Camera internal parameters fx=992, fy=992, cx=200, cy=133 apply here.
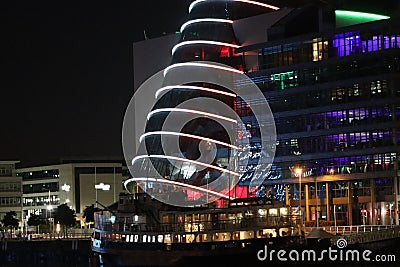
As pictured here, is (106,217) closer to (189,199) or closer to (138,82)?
(189,199)

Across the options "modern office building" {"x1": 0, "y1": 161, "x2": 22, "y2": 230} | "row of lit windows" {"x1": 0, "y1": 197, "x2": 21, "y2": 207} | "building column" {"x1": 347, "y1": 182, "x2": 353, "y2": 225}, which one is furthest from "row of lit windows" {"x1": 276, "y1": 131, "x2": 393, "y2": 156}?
"modern office building" {"x1": 0, "y1": 161, "x2": 22, "y2": 230}

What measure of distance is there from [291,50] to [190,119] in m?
11.5

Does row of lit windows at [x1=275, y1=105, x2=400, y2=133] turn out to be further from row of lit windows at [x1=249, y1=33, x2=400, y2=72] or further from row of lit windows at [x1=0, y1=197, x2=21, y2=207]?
row of lit windows at [x1=0, y1=197, x2=21, y2=207]

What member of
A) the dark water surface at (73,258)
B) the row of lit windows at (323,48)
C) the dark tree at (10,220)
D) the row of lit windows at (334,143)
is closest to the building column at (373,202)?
the row of lit windows at (334,143)

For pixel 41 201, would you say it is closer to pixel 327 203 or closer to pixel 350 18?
pixel 350 18

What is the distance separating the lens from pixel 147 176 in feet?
294

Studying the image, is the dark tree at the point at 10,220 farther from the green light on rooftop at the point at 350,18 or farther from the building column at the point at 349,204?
the green light on rooftop at the point at 350,18

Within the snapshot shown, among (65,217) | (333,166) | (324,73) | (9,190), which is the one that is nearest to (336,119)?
(333,166)

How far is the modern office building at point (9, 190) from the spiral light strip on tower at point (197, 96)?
1749 inches

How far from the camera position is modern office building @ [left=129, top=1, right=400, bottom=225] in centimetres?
8525

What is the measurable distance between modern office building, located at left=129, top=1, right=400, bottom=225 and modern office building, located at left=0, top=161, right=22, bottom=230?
44904 millimetres

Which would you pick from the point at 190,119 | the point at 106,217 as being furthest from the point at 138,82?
the point at 106,217

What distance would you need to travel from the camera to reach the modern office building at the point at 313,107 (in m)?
85.2

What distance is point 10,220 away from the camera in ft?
417
